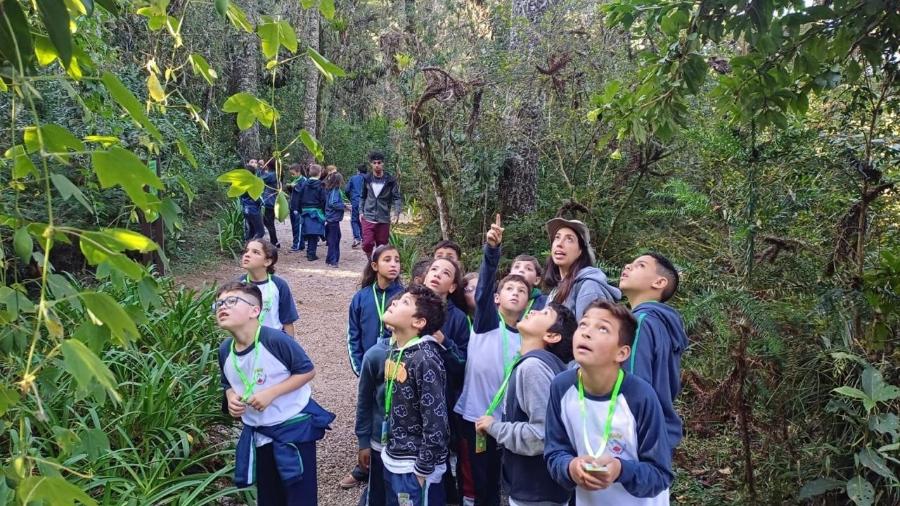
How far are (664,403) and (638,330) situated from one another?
334 millimetres

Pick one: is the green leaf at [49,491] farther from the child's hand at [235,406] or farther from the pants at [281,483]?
the pants at [281,483]

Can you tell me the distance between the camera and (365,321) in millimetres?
4539

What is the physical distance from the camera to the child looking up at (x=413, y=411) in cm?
317

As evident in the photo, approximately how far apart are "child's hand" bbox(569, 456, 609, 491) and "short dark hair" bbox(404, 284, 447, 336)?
1.29m

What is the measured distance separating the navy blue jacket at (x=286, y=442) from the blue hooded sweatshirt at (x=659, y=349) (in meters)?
1.62

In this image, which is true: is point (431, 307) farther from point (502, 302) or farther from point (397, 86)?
point (397, 86)

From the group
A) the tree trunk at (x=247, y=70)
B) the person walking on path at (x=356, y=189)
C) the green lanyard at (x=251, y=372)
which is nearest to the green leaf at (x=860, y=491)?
the green lanyard at (x=251, y=372)

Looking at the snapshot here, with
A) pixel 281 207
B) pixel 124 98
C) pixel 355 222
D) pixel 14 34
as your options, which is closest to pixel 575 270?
pixel 281 207

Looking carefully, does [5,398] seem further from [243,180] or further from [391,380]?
[391,380]

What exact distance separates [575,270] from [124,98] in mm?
3088

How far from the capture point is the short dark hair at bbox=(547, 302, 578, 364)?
311 cm

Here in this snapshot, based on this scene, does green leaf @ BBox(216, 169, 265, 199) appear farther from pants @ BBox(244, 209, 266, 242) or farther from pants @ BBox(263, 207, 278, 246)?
pants @ BBox(263, 207, 278, 246)

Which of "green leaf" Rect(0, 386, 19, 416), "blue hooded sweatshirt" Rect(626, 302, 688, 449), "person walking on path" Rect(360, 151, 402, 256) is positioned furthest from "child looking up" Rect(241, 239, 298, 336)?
"person walking on path" Rect(360, 151, 402, 256)

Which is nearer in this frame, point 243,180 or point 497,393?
point 243,180
